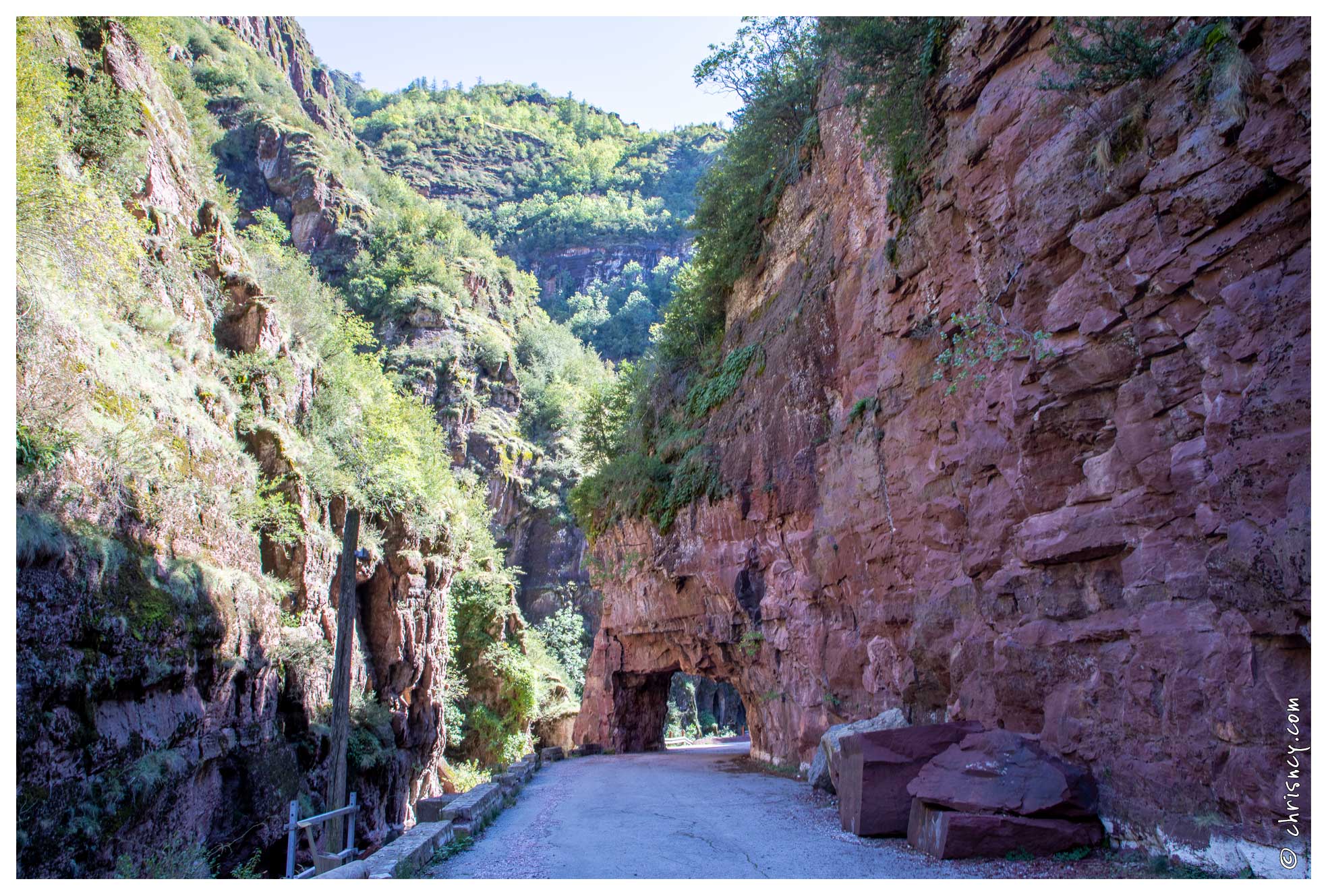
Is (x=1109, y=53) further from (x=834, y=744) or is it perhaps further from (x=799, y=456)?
(x=834, y=744)

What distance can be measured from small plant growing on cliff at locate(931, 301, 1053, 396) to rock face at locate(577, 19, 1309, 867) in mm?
153

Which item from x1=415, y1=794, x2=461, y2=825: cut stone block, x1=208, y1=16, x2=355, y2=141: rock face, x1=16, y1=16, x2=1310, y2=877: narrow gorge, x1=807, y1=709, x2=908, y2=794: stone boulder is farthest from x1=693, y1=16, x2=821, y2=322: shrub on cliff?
x1=208, y1=16, x2=355, y2=141: rock face

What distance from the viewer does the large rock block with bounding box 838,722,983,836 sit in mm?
7855

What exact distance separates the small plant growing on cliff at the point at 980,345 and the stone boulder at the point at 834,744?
4763 millimetres

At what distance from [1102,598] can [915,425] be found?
3753 millimetres

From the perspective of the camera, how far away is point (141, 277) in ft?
51.1

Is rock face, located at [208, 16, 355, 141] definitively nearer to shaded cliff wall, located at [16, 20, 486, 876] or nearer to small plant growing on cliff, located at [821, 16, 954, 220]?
shaded cliff wall, located at [16, 20, 486, 876]

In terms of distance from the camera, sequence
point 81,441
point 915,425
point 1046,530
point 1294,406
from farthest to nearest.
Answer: point 81,441
point 915,425
point 1046,530
point 1294,406

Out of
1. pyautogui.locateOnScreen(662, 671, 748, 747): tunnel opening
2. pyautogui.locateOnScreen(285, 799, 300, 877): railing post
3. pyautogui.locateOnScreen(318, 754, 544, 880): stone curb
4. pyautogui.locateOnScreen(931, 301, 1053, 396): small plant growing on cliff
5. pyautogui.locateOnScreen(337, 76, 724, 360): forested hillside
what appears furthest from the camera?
pyautogui.locateOnScreen(337, 76, 724, 360): forested hillside

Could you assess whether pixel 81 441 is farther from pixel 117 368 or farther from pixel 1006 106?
pixel 1006 106

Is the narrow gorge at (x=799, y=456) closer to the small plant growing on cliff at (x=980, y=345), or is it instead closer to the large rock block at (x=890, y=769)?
the small plant growing on cliff at (x=980, y=345)

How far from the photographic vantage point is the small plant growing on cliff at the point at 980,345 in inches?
315

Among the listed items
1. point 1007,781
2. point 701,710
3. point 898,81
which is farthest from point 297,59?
point 1007,781

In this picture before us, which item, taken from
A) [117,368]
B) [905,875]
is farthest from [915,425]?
[117,368]
